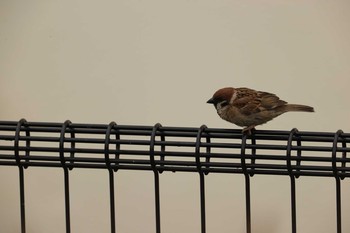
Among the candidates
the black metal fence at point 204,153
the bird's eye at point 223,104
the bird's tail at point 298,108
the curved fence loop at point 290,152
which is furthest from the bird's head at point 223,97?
the curved fence loop at point 290,152

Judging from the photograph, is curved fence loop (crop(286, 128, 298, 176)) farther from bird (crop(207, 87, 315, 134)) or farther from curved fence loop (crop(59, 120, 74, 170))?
bird (crop(207, 87, 315, 134))

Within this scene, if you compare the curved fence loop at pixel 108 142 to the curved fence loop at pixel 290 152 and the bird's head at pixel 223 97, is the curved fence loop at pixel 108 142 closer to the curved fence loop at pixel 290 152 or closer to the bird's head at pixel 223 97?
the curved fence loop at pixel 290 152

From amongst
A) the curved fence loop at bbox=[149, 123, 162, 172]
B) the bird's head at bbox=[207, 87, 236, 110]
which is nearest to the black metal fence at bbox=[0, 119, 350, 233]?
the curved fence loop at bbox=[149, 123, 162, 172]

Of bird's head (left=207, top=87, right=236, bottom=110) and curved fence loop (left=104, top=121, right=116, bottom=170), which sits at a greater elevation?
bird's head (left=207, top=87, right=236, bottom=110)

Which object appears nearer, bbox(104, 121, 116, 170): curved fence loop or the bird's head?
bbox(104, 121, 116, 170): curved fence loop

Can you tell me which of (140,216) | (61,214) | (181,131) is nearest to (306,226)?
(140,216)

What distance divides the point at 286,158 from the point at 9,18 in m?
1.43

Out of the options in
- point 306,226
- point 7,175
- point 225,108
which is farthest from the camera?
point 7,175

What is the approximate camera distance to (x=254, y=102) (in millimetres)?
1803

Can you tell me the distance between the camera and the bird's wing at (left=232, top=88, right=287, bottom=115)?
1.79m

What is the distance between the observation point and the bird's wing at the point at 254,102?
1787 mm

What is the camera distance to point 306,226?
7.95 feet

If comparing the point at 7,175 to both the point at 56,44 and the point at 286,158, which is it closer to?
the point at 56,44

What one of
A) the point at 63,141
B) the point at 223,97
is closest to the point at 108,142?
the point at 63,141
